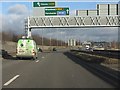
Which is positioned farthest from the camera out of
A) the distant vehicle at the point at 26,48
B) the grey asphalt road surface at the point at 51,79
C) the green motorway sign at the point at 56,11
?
the green motorway sign at the point at 56,11

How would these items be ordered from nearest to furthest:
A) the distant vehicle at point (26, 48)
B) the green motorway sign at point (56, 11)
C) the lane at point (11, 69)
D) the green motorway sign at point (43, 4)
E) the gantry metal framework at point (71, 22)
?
the lane at point (11, 69) → the distant vehicle at point (26, 48) → the green motorway sign at point (43, 4) → the green motorway sign at point (56, 11) → the gantry metal framework at point (71, 22)

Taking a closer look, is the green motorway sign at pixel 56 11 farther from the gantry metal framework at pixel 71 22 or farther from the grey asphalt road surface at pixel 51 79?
the grey asphalt road surface at pixel 51 79

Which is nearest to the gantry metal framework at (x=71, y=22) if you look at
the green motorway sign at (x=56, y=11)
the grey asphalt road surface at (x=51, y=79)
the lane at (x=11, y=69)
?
the green motorway sign at (x=56, y=11)

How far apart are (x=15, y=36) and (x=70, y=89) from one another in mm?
144226

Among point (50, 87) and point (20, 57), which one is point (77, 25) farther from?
point (50, 87)

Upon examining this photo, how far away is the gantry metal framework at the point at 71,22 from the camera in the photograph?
63.4m

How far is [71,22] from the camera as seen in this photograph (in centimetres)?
6519

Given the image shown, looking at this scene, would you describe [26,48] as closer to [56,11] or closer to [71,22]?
[56,11]

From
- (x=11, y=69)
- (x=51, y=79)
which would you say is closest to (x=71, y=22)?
(x=11, y=69)

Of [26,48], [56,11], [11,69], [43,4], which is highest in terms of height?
[43,4]

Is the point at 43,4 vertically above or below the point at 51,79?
above

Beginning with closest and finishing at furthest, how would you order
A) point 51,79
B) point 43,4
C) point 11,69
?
point 51,79 → point 11,69 → point 43,4

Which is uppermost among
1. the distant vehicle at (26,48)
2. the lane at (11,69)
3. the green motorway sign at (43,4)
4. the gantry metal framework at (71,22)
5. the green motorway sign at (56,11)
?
the green motorway sign at (43,4)

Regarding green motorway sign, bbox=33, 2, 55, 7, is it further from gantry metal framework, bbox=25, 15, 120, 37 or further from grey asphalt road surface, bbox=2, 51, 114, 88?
grey asphalt road surface, bbox=2, 51, 114, 88
